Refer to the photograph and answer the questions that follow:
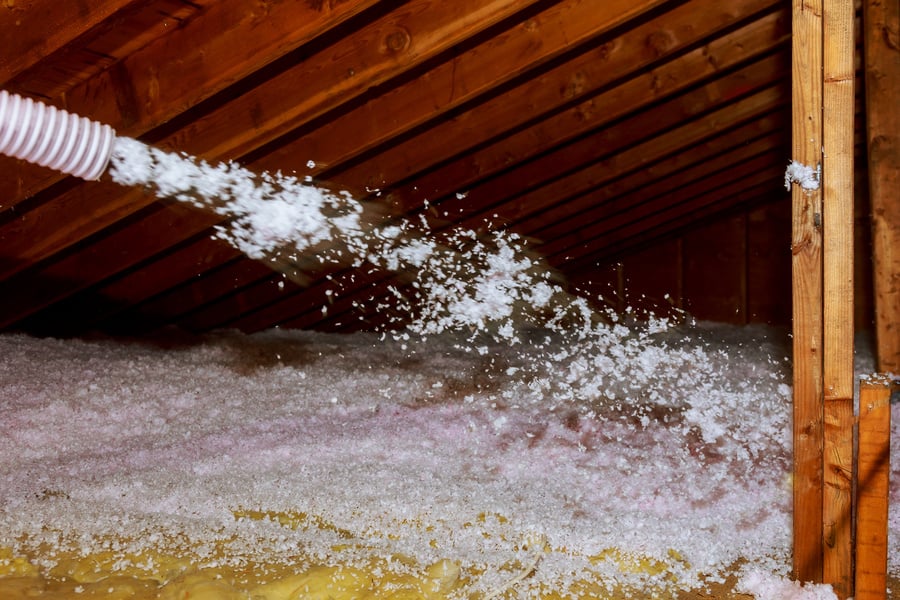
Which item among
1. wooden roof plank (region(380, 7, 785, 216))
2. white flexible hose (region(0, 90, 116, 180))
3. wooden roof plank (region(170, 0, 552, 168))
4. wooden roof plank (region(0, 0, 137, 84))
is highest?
wooden roof plank (region(380, 7, 785, 216))

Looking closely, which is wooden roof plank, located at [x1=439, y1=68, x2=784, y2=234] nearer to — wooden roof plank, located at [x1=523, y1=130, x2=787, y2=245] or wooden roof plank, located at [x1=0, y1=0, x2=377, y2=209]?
wooden roof plank, located at [x1=523, y1=130, x2=787, y2=245]

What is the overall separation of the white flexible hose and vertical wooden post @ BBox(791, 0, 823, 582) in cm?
122

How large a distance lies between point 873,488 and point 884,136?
1701mm

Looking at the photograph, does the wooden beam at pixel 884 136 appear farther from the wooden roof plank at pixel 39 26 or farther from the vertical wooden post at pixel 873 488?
the wooden roof plank at pixel 39 26

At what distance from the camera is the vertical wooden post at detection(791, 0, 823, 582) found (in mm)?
1332

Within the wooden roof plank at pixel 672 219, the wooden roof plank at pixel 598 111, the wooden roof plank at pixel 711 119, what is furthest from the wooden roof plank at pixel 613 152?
the wooden roof plank at pixel 672 219

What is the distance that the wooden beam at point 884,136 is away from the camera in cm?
251

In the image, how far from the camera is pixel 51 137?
3.71 ft

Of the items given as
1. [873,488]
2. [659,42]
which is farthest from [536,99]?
[873,488]

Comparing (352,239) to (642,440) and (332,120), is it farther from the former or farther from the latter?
(642,440)

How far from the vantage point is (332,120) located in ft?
7.88

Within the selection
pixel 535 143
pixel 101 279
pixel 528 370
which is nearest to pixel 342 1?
pixel 535 143

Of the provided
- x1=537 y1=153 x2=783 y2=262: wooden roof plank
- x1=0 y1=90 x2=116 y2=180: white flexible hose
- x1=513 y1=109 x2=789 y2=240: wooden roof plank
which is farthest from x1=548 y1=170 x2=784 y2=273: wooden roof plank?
x1=0 y1=90 x2=116 y2=180: white flexible hose

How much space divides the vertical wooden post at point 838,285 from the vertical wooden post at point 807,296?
0.05ft
